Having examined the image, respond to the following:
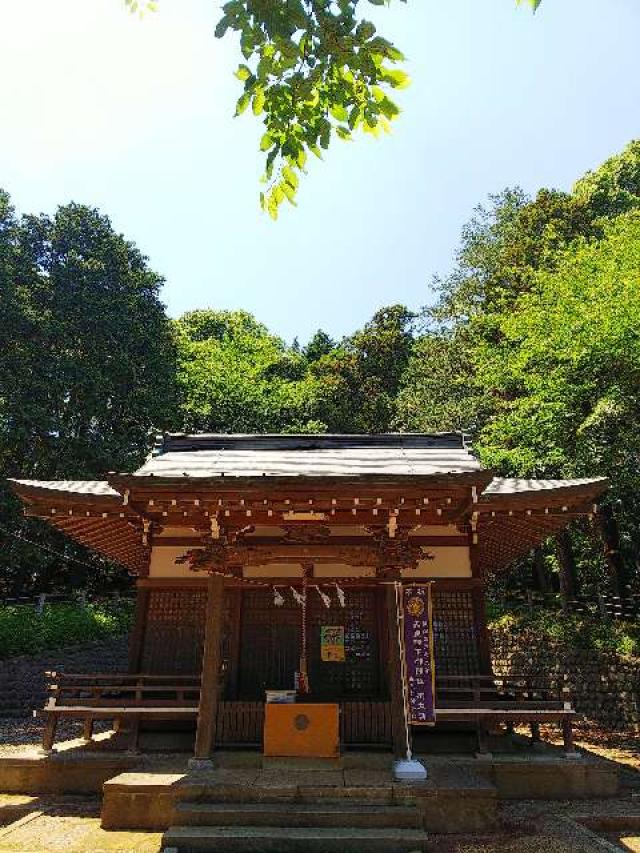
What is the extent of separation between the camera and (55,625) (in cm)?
1858

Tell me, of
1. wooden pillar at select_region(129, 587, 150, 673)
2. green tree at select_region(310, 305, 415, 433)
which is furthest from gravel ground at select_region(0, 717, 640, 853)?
green tree at select_region(310, 305, 415, 433)

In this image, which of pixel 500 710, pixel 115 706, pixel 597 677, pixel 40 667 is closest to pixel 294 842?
pixel 500 710

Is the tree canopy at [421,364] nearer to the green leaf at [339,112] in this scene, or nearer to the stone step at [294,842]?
the stone step at [294,842]

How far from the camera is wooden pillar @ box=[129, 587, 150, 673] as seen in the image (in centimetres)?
972

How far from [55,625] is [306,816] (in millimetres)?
14877

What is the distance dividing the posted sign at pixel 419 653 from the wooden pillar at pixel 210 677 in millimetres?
2724

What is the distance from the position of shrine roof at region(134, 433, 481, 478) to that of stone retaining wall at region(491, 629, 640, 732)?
5878 mm

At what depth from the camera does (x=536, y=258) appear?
81.4 feet

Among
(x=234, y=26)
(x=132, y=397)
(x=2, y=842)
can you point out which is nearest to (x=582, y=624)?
(x=2, y=842)

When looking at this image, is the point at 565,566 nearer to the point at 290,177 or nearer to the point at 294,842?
the point at 294,842

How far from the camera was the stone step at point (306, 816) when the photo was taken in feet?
21.3

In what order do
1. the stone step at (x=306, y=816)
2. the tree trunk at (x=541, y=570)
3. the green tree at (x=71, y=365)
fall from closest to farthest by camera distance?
the stone step at (x=306, y=816) < the green tree at (x=71, y=365) < the tree trunk at (x=541, y=570)

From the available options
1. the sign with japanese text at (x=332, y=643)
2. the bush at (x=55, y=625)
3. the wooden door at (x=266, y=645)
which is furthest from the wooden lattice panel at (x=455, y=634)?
the bush at (x=55, y=625)

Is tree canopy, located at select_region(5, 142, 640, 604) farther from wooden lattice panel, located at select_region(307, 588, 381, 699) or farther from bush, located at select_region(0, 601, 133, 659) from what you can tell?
wooden lattice panel, located at select_region(307, 588, 381, 699)
